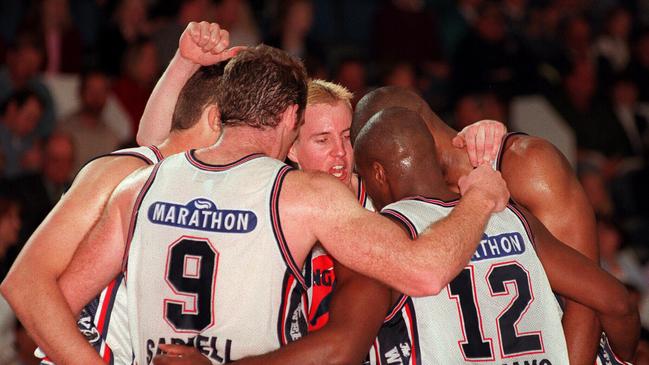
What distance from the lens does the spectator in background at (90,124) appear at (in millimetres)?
9312

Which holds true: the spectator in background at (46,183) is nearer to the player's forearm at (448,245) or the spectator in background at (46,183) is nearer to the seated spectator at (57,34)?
the seated spectator at (57,34)

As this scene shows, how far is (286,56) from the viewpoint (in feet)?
13.1

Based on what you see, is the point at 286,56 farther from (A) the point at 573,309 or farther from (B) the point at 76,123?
(B) the point at 76,123

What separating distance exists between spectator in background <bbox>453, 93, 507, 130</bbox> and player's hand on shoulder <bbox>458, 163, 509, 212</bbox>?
652cm

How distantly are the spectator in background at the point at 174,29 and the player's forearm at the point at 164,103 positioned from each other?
5550 millimetres

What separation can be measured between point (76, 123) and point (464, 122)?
3.99m

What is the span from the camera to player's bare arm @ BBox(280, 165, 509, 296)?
3588mm

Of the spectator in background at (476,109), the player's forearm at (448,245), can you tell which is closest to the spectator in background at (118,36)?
the spectator in background at (476,109)

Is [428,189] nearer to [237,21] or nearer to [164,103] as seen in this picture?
[164,103]

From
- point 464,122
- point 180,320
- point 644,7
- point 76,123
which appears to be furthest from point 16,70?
point 644,7

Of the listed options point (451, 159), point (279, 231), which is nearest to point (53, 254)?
point (279, 231)

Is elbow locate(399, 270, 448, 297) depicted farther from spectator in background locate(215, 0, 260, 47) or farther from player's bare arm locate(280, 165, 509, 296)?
spectator in background locate(215, 0, 260, 47)

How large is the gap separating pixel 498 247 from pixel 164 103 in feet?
5.89

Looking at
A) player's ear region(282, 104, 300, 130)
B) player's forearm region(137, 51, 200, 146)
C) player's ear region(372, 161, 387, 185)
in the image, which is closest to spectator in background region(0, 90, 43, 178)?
player's forearm region(137, 51, 200, 146)
